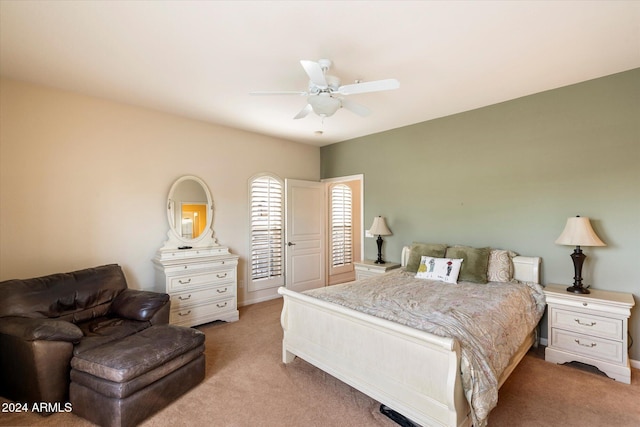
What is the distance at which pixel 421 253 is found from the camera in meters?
3.79

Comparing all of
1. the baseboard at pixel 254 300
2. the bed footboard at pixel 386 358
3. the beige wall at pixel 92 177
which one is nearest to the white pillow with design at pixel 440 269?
the bed footboard at pixel 386 358

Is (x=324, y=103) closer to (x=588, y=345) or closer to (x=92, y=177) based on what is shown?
(x=92, y=177)

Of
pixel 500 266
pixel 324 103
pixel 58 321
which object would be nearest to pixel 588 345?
pixel 500 266

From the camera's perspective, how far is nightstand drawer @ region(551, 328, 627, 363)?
252 cm

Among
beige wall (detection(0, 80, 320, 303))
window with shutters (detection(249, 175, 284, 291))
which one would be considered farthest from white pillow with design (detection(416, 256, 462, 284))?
beige wall (detection(0, 80, 320, 303))

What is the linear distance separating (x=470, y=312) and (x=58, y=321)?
3176mm

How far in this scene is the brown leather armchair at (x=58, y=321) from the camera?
Answer: 6.59 ft

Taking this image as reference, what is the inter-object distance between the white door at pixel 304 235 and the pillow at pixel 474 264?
265 centimetres

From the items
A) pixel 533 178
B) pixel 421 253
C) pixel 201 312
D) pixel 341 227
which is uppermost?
pixel 533 178

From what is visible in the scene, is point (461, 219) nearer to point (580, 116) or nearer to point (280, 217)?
point (580, 116)

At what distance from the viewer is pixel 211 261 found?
3.77m

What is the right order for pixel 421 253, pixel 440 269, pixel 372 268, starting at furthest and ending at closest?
pixel 372 268, pixel 421 253, pixel 440 269

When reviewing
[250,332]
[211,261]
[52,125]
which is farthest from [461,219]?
[52,125]

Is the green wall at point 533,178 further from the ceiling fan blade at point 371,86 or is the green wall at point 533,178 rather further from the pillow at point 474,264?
the ceiling fan blade at point 371,86
